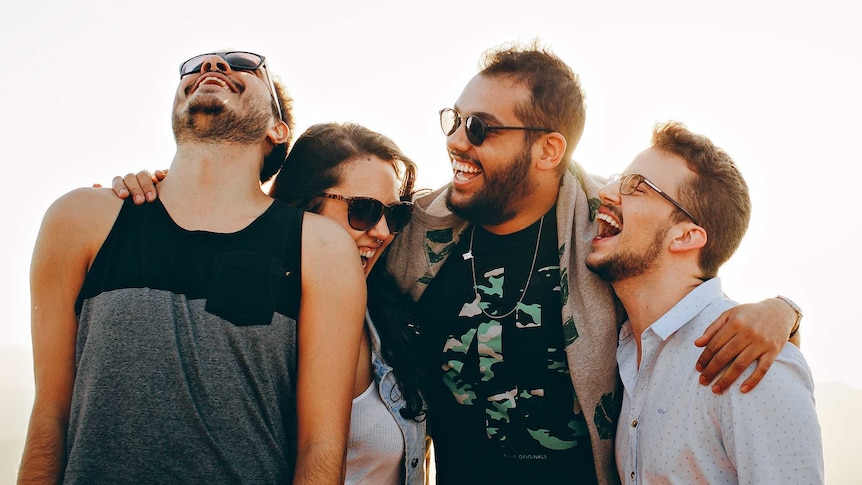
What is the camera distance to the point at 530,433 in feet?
11.3

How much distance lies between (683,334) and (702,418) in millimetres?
440

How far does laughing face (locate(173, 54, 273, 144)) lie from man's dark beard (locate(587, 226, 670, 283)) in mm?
1896

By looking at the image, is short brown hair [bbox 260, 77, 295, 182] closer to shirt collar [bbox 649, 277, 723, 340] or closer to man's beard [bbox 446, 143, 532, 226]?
man's beard [bbox 446, 143, 532, 226]

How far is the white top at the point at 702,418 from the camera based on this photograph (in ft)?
7.88

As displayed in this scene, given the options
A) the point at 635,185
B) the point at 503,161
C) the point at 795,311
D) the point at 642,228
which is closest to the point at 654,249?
the point at 642,228

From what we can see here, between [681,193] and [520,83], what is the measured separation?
137cm

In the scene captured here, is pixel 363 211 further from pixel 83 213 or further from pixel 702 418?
pixel 702 418

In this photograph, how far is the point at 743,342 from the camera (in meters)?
2.59

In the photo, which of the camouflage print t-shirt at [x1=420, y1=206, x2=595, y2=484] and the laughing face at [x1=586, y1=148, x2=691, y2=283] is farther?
the camouflage print t-shirt at [x1=420, y1=206, x2=595, y2=484]

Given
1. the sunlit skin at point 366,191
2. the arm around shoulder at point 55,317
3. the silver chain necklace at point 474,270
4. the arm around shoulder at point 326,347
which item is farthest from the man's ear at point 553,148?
the arm around shoulder at point 55,317

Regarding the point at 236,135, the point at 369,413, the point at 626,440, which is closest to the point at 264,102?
the point at 236,135

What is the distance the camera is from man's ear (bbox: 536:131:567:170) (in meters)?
4.00

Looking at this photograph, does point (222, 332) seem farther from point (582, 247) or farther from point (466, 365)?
point (582, 247)

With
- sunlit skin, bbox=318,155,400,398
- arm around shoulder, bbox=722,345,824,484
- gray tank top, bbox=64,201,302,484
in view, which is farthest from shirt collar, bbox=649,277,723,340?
gray tank top, bbox=64,201,302,484
